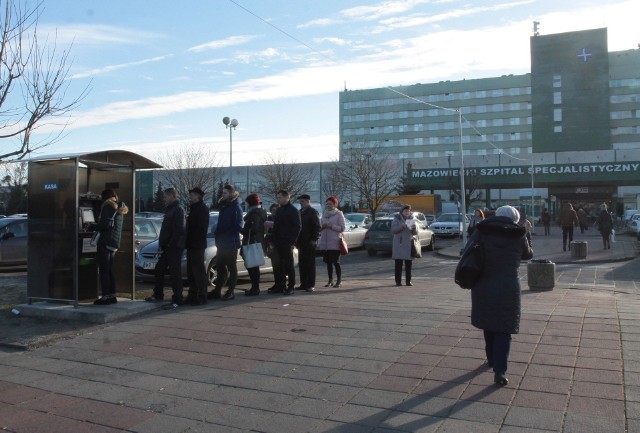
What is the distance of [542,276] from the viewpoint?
35.1 feet

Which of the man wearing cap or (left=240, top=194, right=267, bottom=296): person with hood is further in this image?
(left=240, top=194, right=267, bottom=296): person with hood

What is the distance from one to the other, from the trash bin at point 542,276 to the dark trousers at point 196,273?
5925 millimetres

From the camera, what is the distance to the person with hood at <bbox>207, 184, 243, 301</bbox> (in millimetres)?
9438

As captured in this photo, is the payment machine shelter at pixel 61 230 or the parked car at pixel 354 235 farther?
the parked car at pixel 354 235

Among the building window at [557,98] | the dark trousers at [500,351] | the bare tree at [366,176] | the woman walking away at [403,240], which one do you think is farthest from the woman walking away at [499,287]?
the building window at [557,98]

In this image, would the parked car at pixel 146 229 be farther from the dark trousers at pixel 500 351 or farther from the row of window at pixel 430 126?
the row of window at pixel 430 126

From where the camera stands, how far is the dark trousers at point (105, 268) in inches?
327

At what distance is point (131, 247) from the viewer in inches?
371

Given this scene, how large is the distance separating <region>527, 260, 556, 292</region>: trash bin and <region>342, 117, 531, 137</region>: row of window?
98901 millimetres

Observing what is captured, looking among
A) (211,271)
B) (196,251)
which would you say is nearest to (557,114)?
(211,271)

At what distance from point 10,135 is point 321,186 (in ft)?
153

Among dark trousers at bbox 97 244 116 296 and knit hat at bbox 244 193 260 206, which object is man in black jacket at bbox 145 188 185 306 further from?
knit hat at bbox 244 193 260 206

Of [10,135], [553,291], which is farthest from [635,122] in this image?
[10,135]

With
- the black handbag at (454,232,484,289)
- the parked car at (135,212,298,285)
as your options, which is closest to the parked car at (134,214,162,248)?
the parked car at (135,212,298,285)
